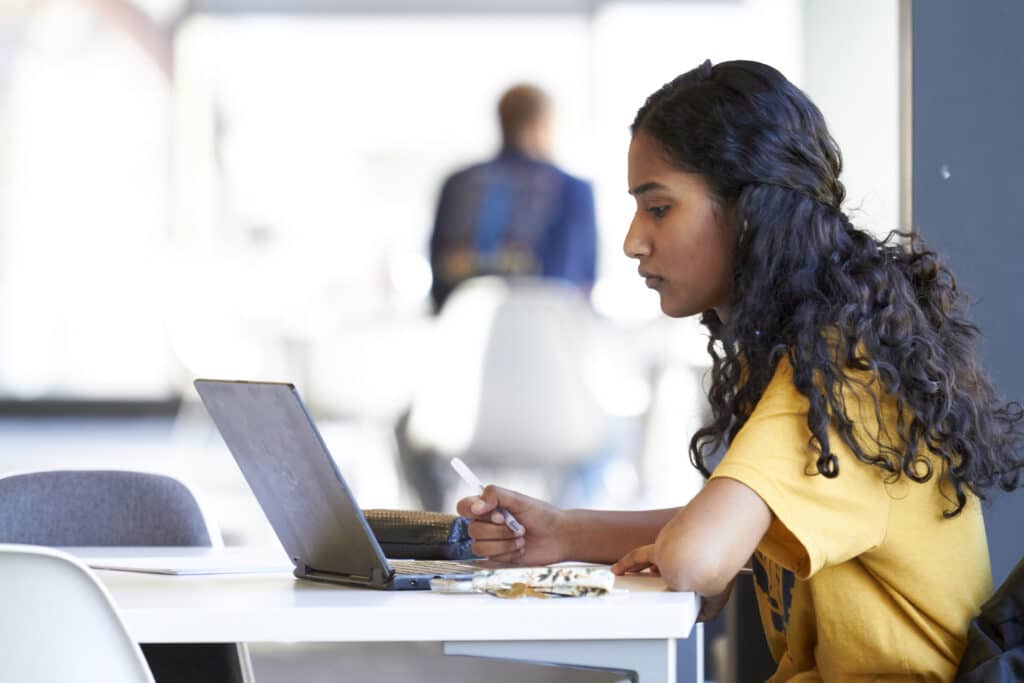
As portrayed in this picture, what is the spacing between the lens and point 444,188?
5406 mm

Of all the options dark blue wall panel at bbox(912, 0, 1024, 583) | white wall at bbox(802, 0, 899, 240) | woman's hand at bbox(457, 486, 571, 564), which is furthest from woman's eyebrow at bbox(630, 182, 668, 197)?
white wall at bbox(802, 0, 899, 240)

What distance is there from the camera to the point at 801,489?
4.49 feet

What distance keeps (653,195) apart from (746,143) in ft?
0.37

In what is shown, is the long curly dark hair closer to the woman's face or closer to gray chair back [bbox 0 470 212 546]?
the woman's face

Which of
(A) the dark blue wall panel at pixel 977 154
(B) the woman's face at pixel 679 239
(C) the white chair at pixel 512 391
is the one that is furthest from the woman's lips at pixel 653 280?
(C) the white chair at pixel 512 391

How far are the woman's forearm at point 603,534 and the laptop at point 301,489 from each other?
15 centimetres

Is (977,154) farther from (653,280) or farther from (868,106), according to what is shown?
(868,106)

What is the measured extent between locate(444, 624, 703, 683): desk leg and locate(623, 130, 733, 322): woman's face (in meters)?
0.50

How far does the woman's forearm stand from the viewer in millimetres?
1666

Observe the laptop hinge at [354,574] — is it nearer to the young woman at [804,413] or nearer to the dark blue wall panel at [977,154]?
the young woman at [804,413]

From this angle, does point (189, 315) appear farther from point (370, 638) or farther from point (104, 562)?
point (370, 638)

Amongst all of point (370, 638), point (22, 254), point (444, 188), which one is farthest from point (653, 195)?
point (22, 254)

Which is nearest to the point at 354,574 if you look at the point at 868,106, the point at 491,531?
the point at 491,531

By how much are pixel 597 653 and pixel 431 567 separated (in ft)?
1.22
